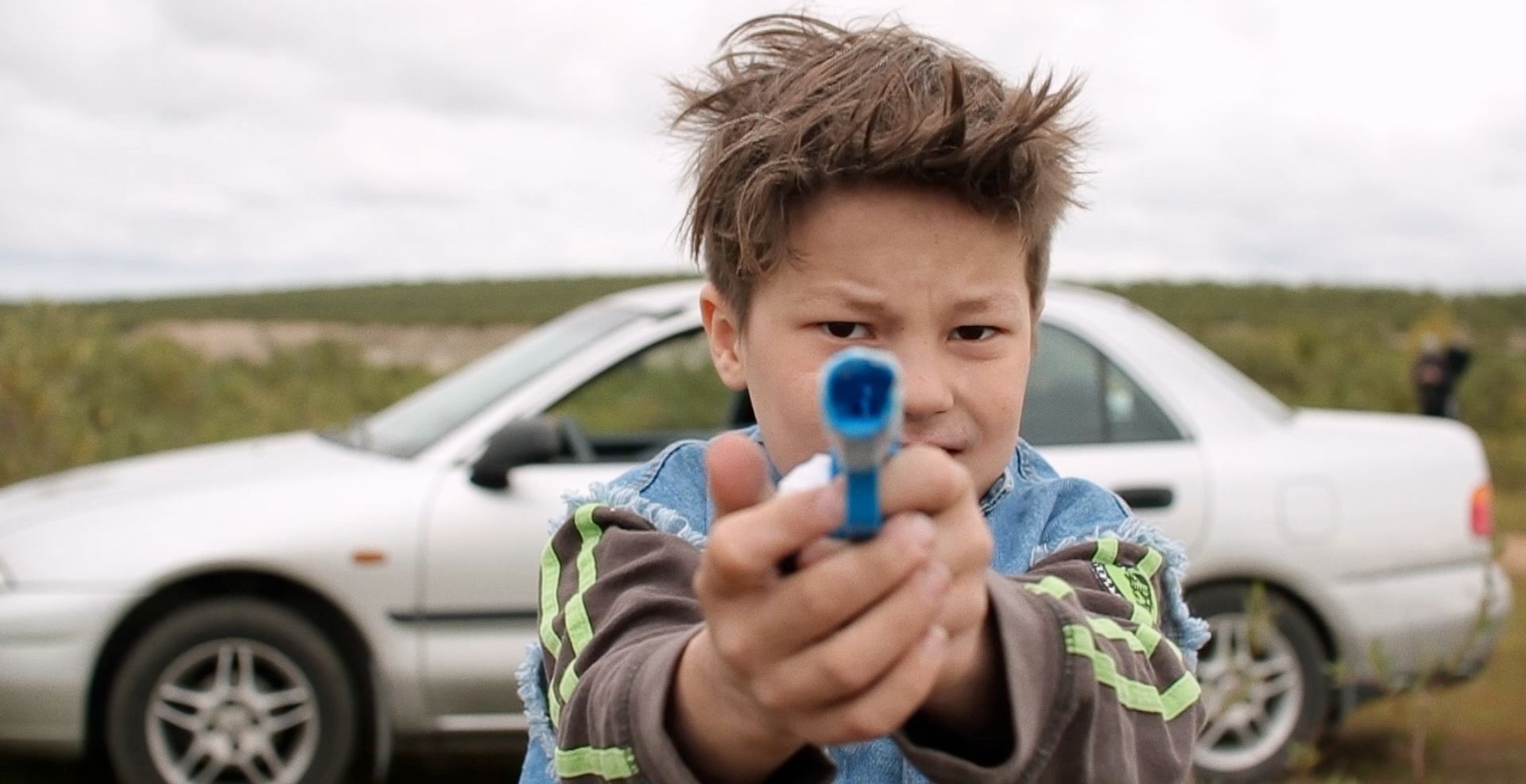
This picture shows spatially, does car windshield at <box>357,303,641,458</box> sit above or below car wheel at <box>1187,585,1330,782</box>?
above

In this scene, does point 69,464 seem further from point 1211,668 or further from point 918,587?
point 918,587

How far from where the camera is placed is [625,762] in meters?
1.13

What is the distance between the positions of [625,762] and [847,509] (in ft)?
1.43

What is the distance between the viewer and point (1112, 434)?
5195 mm

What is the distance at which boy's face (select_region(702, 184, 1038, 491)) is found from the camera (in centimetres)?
128

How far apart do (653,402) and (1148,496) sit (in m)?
5.64

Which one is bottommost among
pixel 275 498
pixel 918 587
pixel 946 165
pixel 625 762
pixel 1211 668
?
pixel 1211 668

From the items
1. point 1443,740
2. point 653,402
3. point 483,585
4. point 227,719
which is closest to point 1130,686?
point 483,585

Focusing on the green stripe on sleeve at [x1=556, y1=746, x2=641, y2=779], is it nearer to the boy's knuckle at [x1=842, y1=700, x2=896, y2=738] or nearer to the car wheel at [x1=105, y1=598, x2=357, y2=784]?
the boy's knuckle at [x1=842, y1=700, x2=896, y2=738]

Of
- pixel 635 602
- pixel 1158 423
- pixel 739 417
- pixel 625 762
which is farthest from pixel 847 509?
pixel 1158 423

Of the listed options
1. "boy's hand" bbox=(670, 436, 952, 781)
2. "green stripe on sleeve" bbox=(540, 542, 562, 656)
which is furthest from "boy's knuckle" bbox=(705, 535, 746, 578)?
"green stripe on sleeve" bbox=(540, 542, 562, 656)

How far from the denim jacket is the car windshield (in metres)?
3.55

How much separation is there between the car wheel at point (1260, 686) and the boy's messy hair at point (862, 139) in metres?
3.99

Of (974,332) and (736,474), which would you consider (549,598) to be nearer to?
(974,332)
